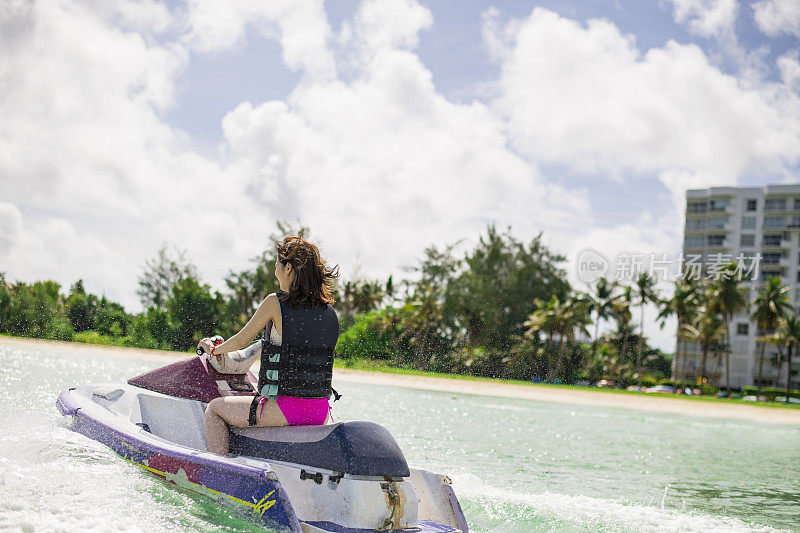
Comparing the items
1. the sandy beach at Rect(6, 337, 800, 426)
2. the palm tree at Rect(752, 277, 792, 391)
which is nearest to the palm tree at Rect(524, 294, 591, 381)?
the sandy beach at Rect(6, 337, 800, 426)

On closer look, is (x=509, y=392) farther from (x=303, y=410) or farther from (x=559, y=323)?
(x=303, y=410)

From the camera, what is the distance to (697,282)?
2108 inches

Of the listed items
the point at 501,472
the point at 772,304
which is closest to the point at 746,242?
the point at 772,304

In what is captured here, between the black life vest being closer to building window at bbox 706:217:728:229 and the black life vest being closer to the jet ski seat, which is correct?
the jet ski seat

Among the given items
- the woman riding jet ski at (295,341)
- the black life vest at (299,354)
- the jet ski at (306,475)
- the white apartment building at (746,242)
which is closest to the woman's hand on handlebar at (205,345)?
the jet ski at (306,475)

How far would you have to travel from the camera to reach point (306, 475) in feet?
13.0

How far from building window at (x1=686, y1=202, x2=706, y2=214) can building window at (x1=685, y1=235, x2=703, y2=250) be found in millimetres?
2511

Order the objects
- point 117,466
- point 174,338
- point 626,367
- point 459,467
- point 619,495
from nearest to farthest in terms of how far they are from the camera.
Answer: point 117,466
point 619,495
point 459,467
point 174,338
point 626,367

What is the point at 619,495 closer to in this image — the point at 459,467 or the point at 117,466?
the point at 459,467

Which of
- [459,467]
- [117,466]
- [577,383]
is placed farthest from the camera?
[577,383]

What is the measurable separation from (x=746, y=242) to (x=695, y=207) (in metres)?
6.04

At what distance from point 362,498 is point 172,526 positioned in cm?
118

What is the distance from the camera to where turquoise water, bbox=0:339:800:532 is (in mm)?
4340

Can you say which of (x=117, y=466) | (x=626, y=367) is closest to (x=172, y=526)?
(x=117, y=466)
